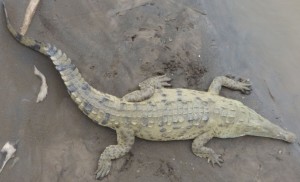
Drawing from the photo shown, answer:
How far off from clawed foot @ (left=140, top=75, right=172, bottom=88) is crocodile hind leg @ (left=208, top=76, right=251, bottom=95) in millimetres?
506

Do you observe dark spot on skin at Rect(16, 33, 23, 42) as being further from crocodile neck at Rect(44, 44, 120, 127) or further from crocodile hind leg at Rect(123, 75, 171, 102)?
crocodile hind leg at Rect(123, 75, 171, 102)

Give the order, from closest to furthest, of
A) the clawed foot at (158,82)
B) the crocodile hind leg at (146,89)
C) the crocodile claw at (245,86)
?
the crocodile hind leg at (146,89), the clawed foot at (158,82), the crocodile claw at (245,86)

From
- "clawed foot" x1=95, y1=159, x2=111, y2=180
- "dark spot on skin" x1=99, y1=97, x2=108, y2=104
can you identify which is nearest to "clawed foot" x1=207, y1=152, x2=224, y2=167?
"clawed foot" x1=95, y1=159, x2=111, y2=180

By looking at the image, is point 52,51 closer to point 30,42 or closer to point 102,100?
point 30,42

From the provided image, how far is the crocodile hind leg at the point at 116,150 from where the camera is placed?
501cm

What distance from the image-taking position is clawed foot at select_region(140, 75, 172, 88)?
5.30 m

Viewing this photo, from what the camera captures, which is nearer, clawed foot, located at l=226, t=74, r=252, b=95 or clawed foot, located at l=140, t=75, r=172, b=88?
clawed foot, located at l=140, t=75, r=172, b=88

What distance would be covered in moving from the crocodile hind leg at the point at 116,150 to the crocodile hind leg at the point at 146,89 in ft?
1.22

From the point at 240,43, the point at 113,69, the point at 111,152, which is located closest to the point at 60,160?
the point at 111,152

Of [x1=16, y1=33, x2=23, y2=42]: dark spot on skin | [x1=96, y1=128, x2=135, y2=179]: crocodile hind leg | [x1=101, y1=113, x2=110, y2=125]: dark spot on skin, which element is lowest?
[x1=96, y1=128, x2=135, y2=179]: crocodile hind leg

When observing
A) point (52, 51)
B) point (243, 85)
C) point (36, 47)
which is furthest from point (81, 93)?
point (243, 85)

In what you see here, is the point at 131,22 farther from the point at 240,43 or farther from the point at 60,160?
the point at 60,160

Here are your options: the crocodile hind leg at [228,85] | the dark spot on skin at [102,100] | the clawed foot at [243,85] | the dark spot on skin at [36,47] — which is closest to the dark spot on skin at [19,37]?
the dark spot on skin at [36,47]

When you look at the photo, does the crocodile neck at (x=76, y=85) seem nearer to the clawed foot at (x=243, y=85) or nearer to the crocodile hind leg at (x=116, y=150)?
the crocodile hind leg at (x=116, y=150)
